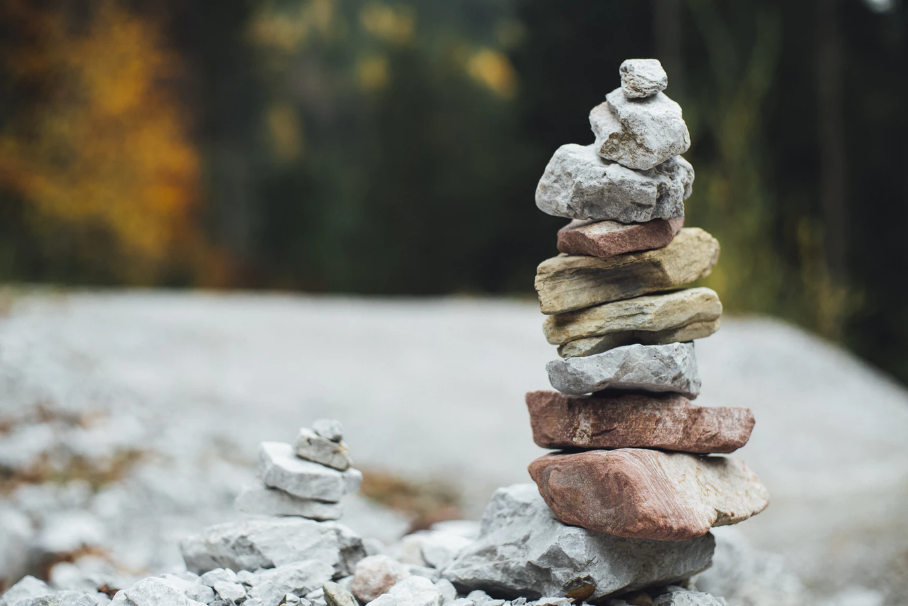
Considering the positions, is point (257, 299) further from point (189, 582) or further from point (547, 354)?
point (189, 582)

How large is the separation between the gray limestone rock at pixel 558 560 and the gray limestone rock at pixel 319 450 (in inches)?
25.7

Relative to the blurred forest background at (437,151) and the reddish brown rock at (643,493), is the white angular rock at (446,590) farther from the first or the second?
the blurred forest background at (437,151)

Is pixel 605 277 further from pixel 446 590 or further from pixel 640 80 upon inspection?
pixel 446 590

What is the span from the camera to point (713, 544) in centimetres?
315

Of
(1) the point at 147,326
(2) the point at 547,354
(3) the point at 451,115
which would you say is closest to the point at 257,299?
(1) the point at 147,326

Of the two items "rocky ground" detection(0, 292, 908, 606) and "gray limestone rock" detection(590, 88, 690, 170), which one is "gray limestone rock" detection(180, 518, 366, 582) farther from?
"gray limestone rock" detection(590, 88, 690, 170)

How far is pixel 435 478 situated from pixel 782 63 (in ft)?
31.6

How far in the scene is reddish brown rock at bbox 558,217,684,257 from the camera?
2.79 metres

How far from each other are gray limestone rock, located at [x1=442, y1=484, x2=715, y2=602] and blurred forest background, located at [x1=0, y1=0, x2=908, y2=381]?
25.7 ft

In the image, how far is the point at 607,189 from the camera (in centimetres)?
278

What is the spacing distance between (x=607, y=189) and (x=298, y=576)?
1843 mm

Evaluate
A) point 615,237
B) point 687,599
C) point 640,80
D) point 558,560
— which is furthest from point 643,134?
point 687,599

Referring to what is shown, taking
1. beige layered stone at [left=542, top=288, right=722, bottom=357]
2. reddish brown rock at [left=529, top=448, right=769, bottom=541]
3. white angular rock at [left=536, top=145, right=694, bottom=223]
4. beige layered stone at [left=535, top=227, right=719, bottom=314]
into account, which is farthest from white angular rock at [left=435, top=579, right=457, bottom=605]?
white angular rock at [left=536, top=145, right=694, bottom=223]

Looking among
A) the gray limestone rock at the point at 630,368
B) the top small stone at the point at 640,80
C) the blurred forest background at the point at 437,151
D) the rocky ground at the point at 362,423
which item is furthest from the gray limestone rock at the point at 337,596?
the blurred forest background at the point at 437,151
